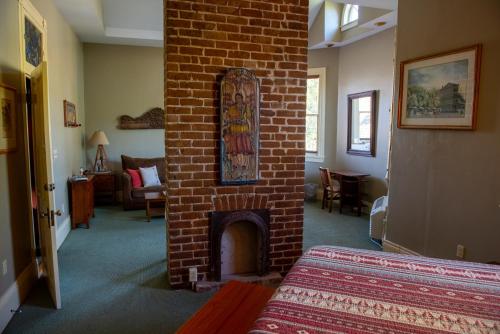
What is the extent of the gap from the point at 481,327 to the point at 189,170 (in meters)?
2.32

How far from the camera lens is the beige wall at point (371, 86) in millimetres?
5730

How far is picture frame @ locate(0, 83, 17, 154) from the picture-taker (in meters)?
2.65

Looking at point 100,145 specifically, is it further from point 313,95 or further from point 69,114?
point 313,95

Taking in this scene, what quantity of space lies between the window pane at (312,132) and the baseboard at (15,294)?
5.43 m

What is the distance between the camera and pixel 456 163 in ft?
10.7

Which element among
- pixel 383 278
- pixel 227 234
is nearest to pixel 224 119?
pixel 227 234

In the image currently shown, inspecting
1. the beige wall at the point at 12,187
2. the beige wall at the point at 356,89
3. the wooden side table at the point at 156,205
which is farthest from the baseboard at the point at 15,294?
the beige wall at the point at 356,89

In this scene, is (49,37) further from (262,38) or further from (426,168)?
(426,168)

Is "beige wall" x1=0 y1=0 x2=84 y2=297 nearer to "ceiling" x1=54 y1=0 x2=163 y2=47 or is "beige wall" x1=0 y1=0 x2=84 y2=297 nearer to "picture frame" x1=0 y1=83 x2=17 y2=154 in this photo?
"picture frame" x1=0 y1=83 x2=17 y2=154

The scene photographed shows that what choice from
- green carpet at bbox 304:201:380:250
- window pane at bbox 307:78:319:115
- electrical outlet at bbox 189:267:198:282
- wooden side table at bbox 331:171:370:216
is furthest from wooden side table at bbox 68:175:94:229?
window pane at bbox 307:78:319:115

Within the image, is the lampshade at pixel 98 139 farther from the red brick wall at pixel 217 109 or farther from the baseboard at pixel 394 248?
the baseboard at pixel 394 248

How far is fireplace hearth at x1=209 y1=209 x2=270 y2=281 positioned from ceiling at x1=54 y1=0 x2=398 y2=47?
3682 millimetres

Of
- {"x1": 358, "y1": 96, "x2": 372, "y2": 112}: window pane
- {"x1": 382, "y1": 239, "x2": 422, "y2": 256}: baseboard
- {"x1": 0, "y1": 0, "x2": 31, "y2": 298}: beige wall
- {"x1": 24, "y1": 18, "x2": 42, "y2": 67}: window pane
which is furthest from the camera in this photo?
{"x1": 358, "y1": 96, "x2": 372, "y2": 112}: window pane

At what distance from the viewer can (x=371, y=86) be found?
20.0 feet
